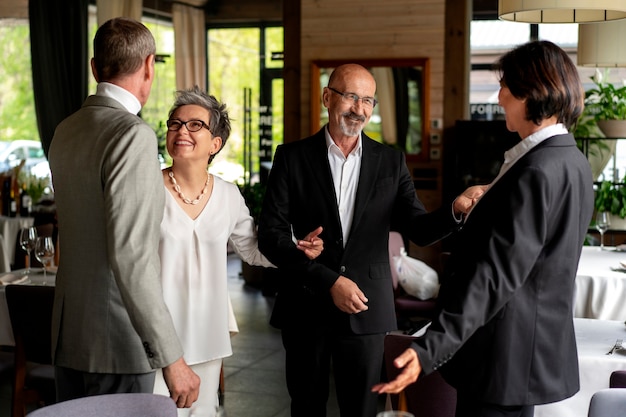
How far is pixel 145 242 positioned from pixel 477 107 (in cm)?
947

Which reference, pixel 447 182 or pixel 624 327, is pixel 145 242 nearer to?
pixel 624 327

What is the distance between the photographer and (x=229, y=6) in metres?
14.4

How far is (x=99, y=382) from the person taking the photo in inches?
104

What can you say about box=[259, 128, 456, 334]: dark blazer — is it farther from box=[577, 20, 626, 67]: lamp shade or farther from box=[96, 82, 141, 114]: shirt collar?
box=[577, 20, 626, 67]: lamp shade

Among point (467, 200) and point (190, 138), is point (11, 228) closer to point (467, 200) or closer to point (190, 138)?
point (190, 138)

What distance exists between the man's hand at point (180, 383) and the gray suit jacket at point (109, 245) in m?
0.04

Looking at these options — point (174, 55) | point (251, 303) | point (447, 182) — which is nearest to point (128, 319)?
point (251, 303)

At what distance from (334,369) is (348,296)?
0.42 metres

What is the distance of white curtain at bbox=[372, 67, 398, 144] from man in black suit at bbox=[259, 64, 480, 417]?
6.67 m

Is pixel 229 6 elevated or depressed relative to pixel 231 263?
elevated

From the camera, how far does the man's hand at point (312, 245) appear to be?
3.20 m

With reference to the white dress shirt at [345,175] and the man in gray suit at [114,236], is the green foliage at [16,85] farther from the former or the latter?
the man in gray suit at [114,236]

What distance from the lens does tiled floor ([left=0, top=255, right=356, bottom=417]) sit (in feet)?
18.6

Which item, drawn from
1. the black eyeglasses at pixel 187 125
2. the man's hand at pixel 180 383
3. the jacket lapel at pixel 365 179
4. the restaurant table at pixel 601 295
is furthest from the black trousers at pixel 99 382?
the restaurant table at pixel 601 295
